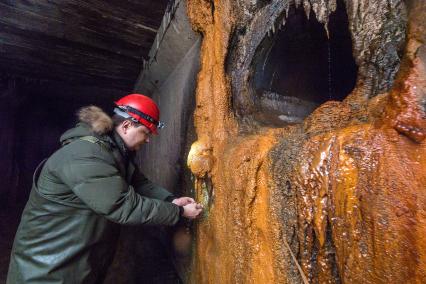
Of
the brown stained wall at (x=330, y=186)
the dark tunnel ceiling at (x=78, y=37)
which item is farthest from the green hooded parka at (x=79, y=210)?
the dark tunnel ceiling at (x=78, y=37)

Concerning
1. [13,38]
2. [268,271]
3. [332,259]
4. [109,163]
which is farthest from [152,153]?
[332,259]

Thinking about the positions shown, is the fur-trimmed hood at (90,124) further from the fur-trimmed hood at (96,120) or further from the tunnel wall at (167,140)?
the tunnel wall at (167,140)

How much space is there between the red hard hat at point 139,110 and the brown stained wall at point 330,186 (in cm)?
57

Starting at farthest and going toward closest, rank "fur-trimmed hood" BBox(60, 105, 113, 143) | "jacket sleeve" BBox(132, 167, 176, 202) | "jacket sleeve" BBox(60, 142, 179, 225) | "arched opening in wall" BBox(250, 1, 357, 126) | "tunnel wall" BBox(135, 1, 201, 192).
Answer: "tunnel wall" BBox(135, 1, 201, 192) < "jacket sleeve" BBox(132, 167, 176, 202) < "arched opening in wall" BBox(250, 1, 357, 126) < "fur-trimmed hood" BBox(60, 105, 113, 143) < "jacket sleeve" BBox(60, 142, 179, 225)

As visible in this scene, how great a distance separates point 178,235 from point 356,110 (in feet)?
9.75

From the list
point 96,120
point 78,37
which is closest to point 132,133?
point 96,120

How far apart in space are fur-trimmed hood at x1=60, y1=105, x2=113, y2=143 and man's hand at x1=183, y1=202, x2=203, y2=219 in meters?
1.03

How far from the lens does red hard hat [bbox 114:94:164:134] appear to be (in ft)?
8.33

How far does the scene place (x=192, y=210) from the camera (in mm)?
2545

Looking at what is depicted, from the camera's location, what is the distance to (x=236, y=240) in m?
1.98

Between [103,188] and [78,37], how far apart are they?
152 inches

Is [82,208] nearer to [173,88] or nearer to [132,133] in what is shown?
[132,133]

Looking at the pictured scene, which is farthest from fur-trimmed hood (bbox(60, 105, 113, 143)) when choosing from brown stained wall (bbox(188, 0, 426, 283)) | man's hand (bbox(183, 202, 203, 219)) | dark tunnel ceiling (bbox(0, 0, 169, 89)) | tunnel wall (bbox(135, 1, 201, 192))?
dark tunnel ceiling (bbox(0, 0, 169, 89))

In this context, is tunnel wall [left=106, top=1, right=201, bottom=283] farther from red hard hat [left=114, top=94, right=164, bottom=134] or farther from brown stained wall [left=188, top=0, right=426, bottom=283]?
brown stained wall [left=188, top=0, right=426, bottom=283]
